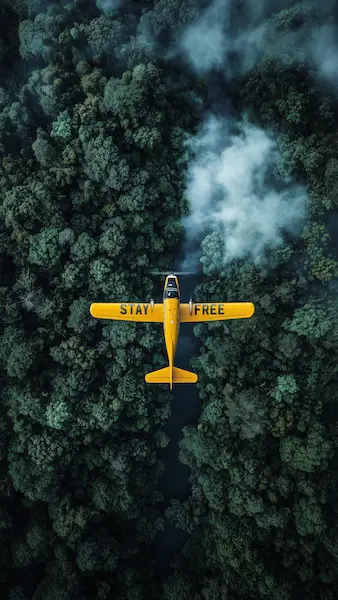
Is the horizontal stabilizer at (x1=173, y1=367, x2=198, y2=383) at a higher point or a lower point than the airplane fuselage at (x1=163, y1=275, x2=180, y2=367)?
lower

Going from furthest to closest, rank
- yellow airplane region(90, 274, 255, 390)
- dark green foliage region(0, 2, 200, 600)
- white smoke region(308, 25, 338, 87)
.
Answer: dark green foliage region(0, 2, 200, 600)
white smoke region(308, 25, 338, 87)
yellow airplane region(90, 274, 255, 390)

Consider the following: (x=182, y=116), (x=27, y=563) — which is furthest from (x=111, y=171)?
(x=27, y=563)

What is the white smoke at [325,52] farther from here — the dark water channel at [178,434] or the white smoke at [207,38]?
the dark water channel at [178,434]

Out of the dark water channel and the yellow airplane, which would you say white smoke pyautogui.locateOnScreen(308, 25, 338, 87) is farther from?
the yellow airplane

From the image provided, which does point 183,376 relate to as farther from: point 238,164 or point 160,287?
point 238,164

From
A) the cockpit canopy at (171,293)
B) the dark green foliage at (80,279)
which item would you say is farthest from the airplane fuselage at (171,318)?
the dark green foliage at (80,279)

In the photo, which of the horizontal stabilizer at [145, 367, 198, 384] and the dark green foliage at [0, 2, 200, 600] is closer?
the horizontal stabilizer at [145, 367, 198, 384]

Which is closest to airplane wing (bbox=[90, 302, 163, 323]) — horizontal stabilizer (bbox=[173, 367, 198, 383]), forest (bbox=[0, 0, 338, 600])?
horizontal stabilizer (bbox=[173, 367, 198, 383])
